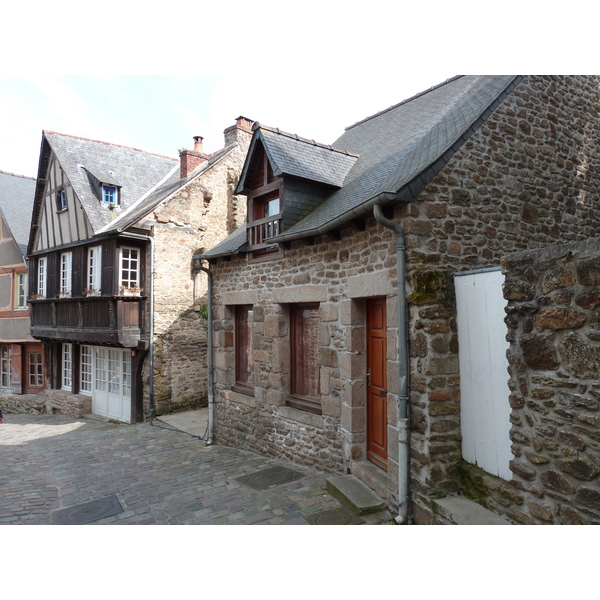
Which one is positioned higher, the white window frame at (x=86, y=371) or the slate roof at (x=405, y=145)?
the slate roof at (x=405, y=145)

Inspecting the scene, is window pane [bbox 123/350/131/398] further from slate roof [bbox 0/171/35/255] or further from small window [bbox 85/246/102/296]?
slate roof [bbox 0/171/35/255]

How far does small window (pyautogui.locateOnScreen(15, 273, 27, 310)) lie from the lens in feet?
50.3

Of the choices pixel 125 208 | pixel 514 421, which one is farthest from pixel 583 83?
pixel 125 208

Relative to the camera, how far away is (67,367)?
13.8 metres

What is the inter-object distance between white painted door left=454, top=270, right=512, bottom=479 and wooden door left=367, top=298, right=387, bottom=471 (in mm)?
1013

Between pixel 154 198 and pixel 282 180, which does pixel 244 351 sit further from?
pixel 154 198

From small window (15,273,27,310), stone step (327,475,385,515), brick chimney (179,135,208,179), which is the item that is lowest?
stone step (327,475,385,515)

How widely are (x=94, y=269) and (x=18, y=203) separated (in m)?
8.41

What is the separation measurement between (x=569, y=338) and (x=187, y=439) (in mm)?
7742

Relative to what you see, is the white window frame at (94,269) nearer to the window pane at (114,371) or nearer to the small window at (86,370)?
the window pane at (114,371)

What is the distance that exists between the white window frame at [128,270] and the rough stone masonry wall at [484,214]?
8.49 metres

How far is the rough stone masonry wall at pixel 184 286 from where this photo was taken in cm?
1092

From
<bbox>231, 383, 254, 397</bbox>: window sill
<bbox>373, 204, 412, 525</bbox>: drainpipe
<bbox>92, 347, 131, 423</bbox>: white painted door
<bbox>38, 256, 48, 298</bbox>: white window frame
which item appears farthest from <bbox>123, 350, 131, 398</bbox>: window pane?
<bbox>373, 204, 412, 525</bbox>: drainpipe

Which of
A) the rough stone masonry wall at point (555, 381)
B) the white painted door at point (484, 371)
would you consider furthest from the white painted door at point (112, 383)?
the rough stone masonry wall at point (555, 381)
